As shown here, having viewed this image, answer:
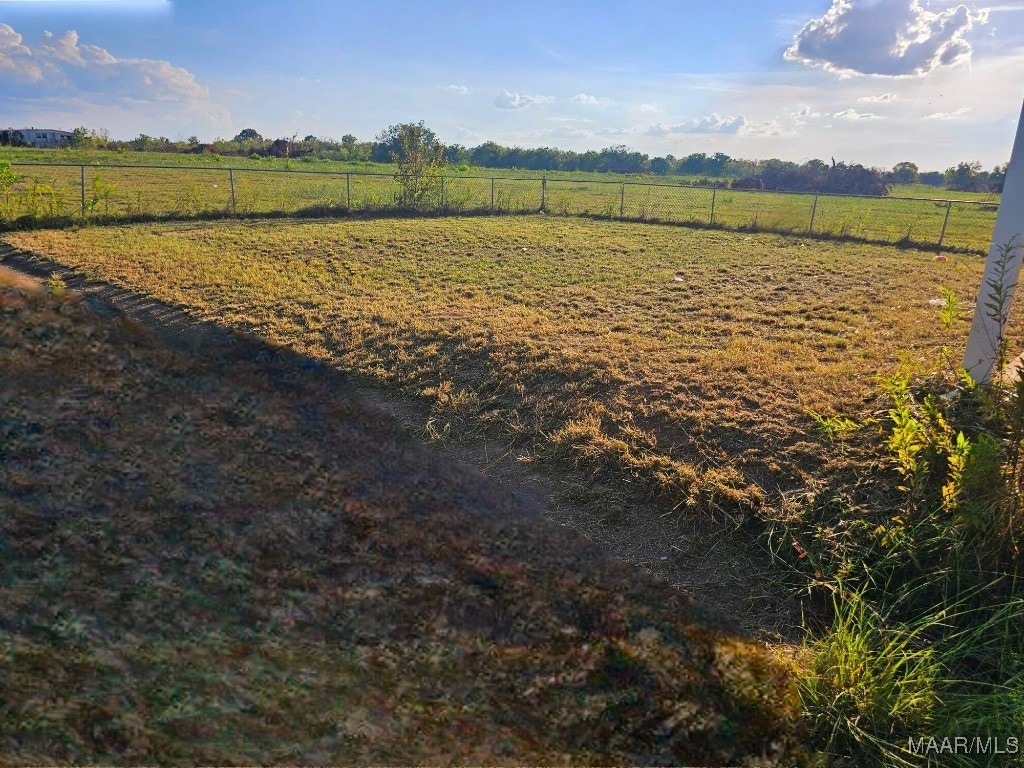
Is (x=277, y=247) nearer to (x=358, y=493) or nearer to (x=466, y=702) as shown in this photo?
(x=358, y=493)

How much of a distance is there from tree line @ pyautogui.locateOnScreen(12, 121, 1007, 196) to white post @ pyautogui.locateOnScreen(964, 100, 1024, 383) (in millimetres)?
28865

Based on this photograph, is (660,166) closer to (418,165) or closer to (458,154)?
(458,154)

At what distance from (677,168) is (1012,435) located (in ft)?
210

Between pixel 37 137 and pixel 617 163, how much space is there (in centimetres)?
4514

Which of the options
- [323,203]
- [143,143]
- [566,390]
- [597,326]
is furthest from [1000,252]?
[143,143]

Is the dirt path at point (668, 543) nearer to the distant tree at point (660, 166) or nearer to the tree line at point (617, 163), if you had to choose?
the tree line at point (617, 163)

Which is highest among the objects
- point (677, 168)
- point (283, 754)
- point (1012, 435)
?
point (677, 168)

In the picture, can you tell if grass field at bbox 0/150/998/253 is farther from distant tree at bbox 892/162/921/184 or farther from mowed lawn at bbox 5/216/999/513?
distant tree at bbox 892/162/921/184

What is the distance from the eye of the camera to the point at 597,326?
6203mm

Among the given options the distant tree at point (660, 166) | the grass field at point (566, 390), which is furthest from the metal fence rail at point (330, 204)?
the distant tree at point (660, 166)

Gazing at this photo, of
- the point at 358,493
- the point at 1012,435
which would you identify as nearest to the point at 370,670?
the point at 358,493

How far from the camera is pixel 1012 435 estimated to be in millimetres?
2803

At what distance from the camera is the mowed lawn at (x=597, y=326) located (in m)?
3.94

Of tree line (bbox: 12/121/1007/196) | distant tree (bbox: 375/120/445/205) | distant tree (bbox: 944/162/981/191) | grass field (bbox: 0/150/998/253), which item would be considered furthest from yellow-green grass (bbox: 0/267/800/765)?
distant tree (bbox: 944/162/981/191)
